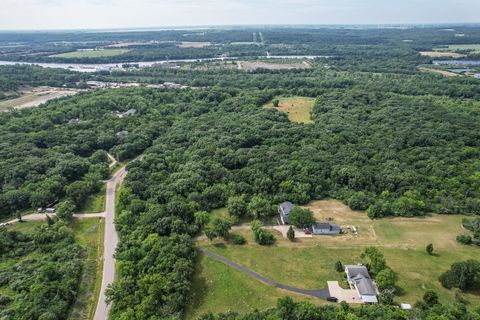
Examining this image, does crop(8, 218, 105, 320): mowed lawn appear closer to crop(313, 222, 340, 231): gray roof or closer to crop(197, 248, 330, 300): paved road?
crop(197, 248, 330, 300): paved road

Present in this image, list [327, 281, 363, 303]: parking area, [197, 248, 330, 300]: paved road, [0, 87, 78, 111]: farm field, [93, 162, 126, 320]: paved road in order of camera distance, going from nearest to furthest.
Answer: [93, 162, 126, 320]: paved road
[327, 281, 363, 303]: parking area
[197, 248, 330, 300]: paved road
[0, 87, 78, 111]: farm field

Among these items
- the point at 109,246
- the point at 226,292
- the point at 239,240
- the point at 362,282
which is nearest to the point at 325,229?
the point at 362,282

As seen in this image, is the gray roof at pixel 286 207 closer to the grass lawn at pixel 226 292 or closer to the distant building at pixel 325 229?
the distant building at pixel 325 229

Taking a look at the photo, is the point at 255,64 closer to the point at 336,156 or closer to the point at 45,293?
the point at 336,156

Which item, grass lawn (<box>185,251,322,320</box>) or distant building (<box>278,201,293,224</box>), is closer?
grass lawn (<box>185,251,322,320</box>)

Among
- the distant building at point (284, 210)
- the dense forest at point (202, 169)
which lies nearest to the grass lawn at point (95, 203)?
the dense forest at point (202, 169)

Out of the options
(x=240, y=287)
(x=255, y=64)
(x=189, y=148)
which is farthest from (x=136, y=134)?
(x=255, y=64)

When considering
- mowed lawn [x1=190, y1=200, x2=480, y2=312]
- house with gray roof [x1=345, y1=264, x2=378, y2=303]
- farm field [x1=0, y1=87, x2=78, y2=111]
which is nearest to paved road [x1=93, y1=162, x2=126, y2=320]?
mowed lawn [x1=190, y1=200, x2=480, y2=312]
